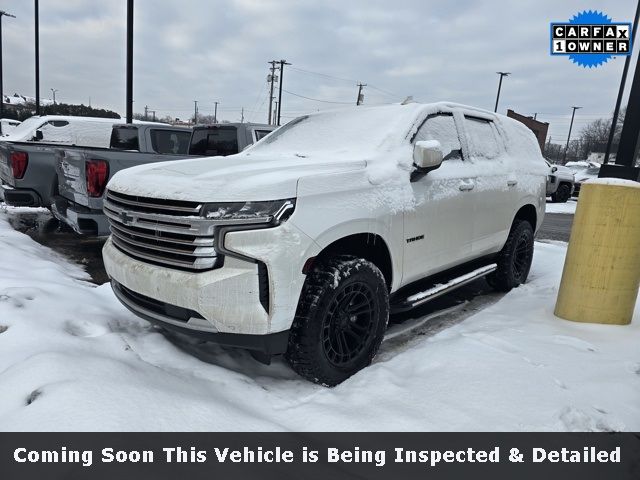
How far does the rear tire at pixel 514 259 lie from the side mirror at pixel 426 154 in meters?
2.07

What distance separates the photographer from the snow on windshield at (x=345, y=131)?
3473mm

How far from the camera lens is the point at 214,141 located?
689cm

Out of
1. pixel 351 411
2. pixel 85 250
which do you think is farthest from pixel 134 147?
pixel 351 411

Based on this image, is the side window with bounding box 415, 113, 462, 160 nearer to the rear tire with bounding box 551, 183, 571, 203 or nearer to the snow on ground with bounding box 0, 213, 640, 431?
the snow on ground with bounding box 0, 213, 640, 431

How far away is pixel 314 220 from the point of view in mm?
2600

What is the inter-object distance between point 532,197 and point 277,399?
152 inches

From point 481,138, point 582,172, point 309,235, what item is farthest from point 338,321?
point 582,172

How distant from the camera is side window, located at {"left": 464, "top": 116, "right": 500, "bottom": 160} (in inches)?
169

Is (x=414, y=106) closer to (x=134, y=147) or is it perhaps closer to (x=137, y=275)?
(x=137, y=275)

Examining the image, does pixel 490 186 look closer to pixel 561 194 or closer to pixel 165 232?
pixel 165 232

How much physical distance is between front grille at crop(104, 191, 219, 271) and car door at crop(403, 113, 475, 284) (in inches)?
58.6

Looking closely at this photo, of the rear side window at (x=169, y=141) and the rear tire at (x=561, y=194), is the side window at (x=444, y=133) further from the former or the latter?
the rear tire at (x=561, y=194)

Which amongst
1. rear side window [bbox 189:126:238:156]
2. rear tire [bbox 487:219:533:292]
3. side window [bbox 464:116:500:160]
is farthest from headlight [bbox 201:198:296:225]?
rear side window [bbox 189:126:238:156]
